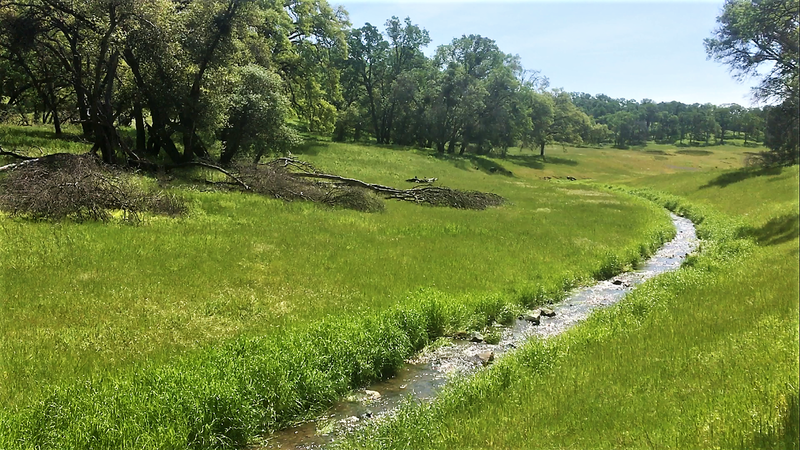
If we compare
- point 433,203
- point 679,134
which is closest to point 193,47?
point 433,203

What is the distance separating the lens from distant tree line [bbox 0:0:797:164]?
2319 cm

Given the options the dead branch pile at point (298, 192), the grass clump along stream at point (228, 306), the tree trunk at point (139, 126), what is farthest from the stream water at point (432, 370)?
the tree trunk at point (139, 126)

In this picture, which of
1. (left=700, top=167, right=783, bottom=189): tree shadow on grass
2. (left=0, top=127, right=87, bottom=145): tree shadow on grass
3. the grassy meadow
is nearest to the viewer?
the grassy meadow

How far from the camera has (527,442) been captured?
638 centimetres

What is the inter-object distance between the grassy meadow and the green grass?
1.6 inches

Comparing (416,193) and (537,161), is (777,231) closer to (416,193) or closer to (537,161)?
(416,193)

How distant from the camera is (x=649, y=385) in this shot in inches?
297

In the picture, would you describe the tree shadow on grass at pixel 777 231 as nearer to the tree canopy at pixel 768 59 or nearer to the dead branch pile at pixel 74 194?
the tree canopy at pixel 768 59

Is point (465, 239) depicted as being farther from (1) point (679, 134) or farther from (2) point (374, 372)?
(1) point (679, 134)

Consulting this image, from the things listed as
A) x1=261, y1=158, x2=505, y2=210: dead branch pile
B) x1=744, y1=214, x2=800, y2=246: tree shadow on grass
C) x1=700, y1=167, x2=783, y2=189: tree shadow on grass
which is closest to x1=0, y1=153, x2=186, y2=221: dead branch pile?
x1=261, y1=158, x2=505, y2=210: dead branch pile

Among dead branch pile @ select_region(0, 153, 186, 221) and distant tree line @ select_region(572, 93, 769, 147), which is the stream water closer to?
dead branch pile @ select_region(0, 153, 186, 221)

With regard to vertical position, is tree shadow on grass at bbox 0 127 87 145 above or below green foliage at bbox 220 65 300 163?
below

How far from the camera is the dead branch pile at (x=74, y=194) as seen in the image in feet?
51.3

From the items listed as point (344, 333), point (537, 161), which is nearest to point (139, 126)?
point (344, 333)
